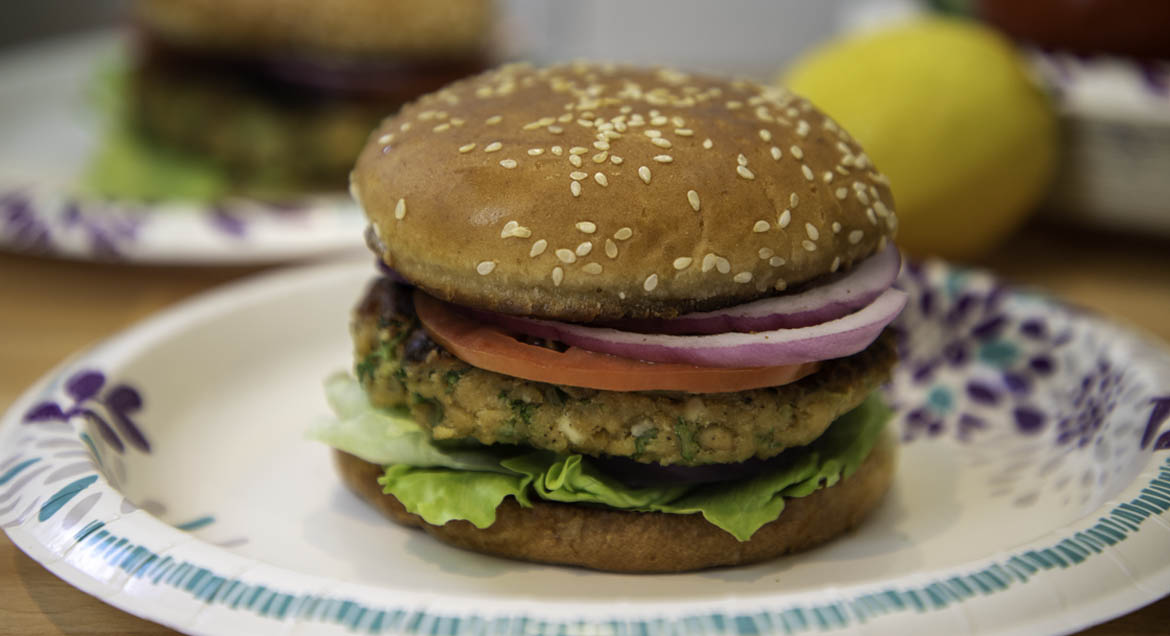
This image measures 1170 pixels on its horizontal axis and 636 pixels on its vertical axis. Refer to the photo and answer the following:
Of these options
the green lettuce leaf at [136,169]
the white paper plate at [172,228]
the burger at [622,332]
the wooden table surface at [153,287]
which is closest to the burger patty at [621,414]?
the burger at [622,332]

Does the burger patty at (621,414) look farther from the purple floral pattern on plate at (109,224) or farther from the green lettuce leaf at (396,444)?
the purple floral pattern on plate at (109,224)

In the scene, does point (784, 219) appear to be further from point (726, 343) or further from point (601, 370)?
point (601, 370)

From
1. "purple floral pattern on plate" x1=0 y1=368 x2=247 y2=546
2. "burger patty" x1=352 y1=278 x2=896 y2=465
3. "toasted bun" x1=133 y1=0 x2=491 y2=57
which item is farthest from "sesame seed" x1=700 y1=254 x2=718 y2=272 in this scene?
"toasted bun" x1=133 y1=0 x2=491 y2=57

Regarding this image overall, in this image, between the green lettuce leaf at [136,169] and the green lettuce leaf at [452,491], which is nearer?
the green lettuce leaf at [452,491]

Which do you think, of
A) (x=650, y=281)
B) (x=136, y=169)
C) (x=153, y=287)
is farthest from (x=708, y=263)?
(x=136, y=169)

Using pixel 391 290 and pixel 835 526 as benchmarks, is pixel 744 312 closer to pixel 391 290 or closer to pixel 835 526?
pixel 835 526

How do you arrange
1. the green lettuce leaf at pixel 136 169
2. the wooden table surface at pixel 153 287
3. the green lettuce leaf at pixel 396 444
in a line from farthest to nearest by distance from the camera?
1. the green lettuce leaf at pixel 136 169
2. the wooden table surface at pixel 153 287
3. the green lettuce leaf at pixel 396 444

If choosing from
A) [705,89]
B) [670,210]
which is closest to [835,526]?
[670,210]

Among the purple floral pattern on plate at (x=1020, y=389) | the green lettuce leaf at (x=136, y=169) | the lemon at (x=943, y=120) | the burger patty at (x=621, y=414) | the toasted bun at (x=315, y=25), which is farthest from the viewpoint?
the toasted bun at (x=315, y=25)
